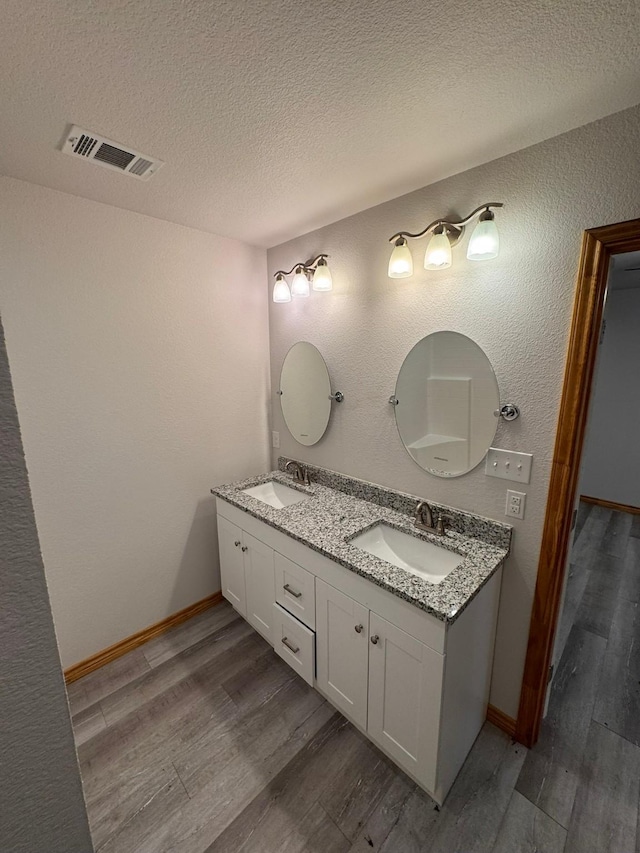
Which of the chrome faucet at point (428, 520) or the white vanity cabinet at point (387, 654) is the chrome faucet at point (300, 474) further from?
the chrome faucet at point (428, 520)

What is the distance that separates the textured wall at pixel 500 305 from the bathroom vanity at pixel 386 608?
111mm

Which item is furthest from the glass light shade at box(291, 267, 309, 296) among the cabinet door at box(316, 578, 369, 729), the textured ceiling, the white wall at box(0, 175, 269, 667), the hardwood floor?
the hardwood floor

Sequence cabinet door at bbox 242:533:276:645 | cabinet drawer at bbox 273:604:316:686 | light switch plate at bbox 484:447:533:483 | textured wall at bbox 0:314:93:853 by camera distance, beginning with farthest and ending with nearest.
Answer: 1. cabinet door at bbox 242:533:276:645
2. cabinet drawer at bbox 273:604:316:686
3. light switch plate at bbox 484:447:533:483
4. textured wall at bbox 0:314:93:853

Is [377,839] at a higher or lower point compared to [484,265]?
lower

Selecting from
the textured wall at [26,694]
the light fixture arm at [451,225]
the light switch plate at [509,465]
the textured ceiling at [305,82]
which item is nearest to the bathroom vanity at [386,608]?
the light switch plate at [509,465]

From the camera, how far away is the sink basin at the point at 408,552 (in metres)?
1.52

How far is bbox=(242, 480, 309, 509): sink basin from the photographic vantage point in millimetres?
2211

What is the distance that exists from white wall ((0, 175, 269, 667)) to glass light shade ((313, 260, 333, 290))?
60 centimetres

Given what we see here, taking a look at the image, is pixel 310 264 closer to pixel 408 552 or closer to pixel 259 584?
pixel 408 552

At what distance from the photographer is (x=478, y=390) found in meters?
1.49

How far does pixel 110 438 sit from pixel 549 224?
2.14 m

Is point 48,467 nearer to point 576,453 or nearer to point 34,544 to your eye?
point 34,544

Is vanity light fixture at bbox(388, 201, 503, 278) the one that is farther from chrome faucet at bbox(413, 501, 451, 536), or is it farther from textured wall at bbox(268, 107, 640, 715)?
chrome faucet at bbox(413, 501, 451, 536)

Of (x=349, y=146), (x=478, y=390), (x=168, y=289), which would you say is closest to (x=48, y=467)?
(x=168, y=289)
